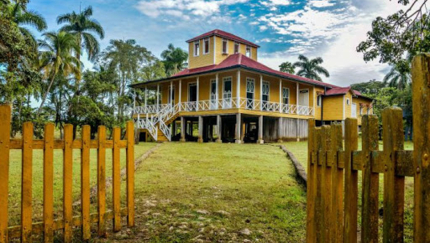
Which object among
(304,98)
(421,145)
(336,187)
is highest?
(304,98)

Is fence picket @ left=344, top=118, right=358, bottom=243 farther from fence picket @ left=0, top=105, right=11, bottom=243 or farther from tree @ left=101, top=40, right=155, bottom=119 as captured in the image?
tree @ left=101, top=40, right=155, bottom=119

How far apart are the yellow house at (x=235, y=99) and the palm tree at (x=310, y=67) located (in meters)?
19.0

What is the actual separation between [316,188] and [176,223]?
2.27m

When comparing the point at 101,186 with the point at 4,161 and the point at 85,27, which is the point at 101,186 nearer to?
the point at 4,161

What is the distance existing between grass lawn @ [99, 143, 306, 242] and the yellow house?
492 inches

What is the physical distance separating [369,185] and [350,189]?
0.77 ft

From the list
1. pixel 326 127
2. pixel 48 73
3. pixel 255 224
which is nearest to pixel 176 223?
pixel 255 224

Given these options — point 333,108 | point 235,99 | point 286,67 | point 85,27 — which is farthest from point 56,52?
point 286,67

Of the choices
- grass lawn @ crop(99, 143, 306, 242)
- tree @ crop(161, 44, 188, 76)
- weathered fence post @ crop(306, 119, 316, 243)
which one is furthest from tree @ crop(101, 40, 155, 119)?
weathered fence post @ crop(306, 119, 316, 243)

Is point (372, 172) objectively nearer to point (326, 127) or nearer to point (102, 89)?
point (326, 127)

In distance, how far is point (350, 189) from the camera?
2258 millimetres

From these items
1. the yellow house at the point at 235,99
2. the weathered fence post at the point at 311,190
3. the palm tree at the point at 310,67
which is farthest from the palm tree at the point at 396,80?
the weathered fence post at the point at 311,190

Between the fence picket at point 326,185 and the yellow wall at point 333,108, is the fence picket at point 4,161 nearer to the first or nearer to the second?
the fence picket at point 326,185

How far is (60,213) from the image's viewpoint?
481cm
